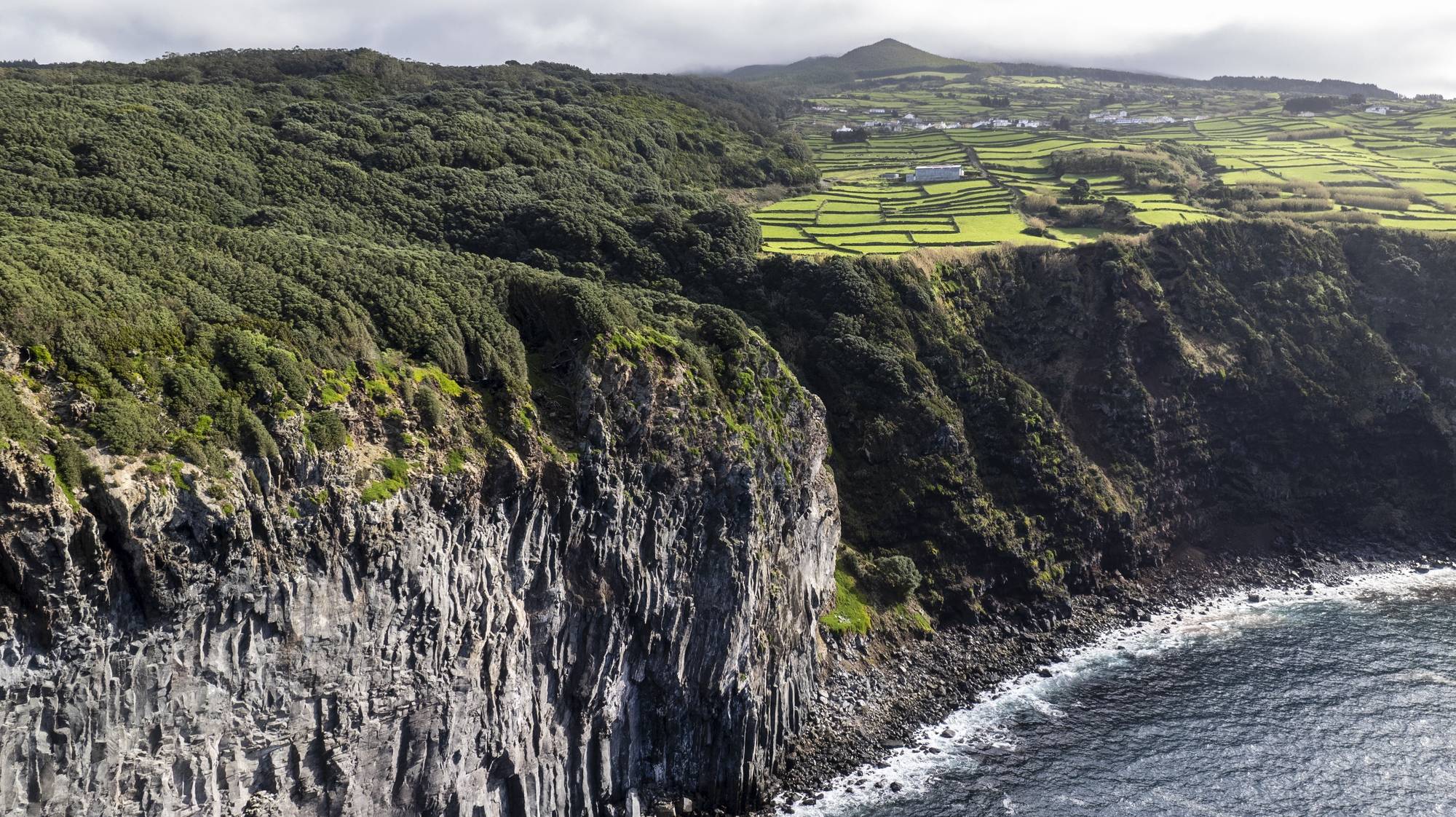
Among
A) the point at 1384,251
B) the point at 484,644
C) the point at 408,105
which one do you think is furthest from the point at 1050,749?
the point at 408,105

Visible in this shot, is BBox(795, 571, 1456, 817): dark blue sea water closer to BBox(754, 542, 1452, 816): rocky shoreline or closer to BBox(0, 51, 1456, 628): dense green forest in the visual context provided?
BBox(754, 542, 1452, 816): rocky shoreline

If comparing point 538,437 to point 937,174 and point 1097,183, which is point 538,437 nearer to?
point 937,174

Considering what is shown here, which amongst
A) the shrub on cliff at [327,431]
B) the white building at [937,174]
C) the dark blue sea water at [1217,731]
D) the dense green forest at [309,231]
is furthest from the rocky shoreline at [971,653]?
the white building at [937,174]

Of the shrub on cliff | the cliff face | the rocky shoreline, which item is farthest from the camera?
the rocky shoreline

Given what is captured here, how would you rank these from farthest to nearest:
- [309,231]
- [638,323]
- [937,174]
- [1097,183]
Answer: [937,174], [1097,183], [309,231], [638,323]

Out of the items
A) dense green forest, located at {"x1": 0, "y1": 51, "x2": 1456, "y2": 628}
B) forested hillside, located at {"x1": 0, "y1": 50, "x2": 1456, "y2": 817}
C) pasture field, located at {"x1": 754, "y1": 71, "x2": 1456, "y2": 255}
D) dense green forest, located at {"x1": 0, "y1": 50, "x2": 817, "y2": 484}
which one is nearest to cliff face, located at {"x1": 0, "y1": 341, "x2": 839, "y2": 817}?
forested hillside, located at {"x1": 0, "y1": 50, "x2": 1456, "y2": 817}

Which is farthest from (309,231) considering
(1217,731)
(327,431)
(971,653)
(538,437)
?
(1217,731)

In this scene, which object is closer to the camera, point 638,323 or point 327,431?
point 327,431

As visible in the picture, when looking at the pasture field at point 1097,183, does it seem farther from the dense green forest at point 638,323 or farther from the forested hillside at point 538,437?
the dense green forest at point 638,323
